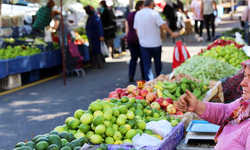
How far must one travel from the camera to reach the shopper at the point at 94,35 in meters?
12.3

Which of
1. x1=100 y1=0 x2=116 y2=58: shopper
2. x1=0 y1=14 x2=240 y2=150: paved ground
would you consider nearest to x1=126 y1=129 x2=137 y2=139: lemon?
x1=0 y1=14 x2=240 y2=150: paved ground

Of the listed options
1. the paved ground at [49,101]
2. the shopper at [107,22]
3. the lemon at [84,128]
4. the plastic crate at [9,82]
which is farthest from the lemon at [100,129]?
the shopper at [107,22]

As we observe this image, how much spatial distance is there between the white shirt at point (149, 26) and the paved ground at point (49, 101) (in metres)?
1.60

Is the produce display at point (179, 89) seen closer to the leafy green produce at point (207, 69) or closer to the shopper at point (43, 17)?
the leafy green produce at point (207, 69)

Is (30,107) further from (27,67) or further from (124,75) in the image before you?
(124,75)

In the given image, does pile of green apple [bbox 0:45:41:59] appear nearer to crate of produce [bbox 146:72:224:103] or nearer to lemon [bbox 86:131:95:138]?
crate of produce [bbox 146:72:224:103]

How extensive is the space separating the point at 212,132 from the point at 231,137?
149 cm

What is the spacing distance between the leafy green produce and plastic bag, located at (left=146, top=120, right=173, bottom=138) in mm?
3103

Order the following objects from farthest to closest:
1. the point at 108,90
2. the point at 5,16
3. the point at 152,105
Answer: the point at 5,16 → the point at 108,90 → the point at 152,105

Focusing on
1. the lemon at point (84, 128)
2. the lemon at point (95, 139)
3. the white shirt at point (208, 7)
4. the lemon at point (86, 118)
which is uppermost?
the white shirt at point (208, 7)

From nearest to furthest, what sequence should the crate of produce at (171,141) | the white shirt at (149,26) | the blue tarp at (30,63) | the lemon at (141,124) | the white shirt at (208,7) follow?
the crate of produce at (171,141)
the lemon at (141,124)
the white shirt at (149,26)
the blue tarp at (30,63)
the white shirt at (208,7)

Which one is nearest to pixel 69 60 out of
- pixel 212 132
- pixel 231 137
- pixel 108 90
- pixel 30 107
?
pixel 108 90

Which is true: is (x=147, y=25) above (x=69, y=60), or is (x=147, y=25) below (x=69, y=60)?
above

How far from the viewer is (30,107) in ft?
26.9
